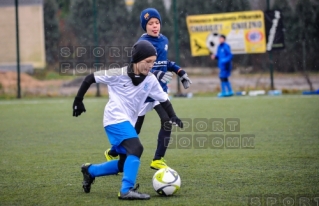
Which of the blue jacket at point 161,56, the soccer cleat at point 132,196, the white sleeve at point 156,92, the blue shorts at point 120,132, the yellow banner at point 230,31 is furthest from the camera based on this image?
the yellow banner at point 230,31

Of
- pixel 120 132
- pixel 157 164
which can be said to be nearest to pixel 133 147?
pixel 120 132

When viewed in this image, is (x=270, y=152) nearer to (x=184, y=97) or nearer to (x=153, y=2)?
(x=184, y=97)

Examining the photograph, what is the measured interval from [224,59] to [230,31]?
124cm

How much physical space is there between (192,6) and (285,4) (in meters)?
2.91

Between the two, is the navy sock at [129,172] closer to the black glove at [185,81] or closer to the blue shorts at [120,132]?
the blue shorts at [120,132]

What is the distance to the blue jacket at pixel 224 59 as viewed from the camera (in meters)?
16.7

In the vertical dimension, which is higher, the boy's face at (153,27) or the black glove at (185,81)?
the boy's face at (153,27)

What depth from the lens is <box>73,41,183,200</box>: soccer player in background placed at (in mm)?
4961

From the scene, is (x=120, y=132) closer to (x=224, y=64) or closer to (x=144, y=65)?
(x=144, y=65)

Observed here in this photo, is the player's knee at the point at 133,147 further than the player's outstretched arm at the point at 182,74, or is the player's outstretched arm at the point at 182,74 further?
the player's outstretched arm at the point at 182,74

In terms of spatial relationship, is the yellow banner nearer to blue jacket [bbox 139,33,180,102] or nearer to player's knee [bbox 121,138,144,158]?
blue jacket [bbox 139,33,180,102]

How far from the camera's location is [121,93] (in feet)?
17.0

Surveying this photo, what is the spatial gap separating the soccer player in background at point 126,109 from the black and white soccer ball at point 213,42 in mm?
12563

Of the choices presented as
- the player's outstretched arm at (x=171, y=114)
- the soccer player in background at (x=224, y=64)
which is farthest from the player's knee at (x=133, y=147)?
the soccer player in background at (x=224, y=64)
